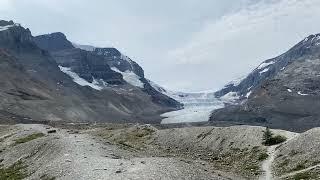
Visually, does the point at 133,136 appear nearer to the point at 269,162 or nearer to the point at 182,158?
the point at 182,158

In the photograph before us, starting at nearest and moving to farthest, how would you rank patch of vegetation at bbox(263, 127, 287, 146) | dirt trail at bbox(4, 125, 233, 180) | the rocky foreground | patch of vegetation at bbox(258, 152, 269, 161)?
dirt trail at bbox(4, 125, 233, 180), the rocky foreground, patch of vegetation at bbox(258, 152, 269, 161), patch of vegetation at bbox(263, 127, 287, 146)

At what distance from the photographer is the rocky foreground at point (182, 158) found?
180ft

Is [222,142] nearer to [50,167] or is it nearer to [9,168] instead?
[9,168]

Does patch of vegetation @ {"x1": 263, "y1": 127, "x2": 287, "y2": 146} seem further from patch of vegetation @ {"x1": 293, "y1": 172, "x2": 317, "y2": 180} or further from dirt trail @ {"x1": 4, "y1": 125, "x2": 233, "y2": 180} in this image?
dirt trail @ {"x1": 4, "y1": 125, "x2": 233, "y2": 180}

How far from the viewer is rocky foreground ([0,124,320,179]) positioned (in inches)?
2165

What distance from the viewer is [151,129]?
143 m

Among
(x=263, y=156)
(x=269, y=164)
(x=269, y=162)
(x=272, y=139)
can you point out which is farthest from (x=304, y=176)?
(x=272, y=139)

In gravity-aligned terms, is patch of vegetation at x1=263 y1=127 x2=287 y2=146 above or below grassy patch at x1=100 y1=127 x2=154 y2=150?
above

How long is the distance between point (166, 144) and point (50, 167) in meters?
57.8

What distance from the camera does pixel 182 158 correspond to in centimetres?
8112

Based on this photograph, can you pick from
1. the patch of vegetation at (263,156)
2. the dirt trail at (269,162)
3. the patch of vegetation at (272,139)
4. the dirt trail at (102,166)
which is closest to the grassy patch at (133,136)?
the patch of vegetation at (272,139)

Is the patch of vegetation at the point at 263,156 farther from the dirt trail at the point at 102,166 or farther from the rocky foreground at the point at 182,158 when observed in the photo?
the dirt trail at the point at 102,166

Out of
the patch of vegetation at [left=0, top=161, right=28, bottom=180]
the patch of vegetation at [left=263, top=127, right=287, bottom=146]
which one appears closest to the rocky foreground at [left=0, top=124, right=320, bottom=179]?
the patch of vegetation at [left=0, top=161, right=28, bottom=180]

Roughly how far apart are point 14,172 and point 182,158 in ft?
79.9
